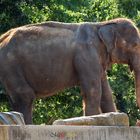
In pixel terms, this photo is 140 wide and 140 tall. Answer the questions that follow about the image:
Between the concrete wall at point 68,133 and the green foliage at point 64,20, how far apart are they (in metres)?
8.26

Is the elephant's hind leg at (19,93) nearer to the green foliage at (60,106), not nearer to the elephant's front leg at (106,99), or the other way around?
the elephant's front leg at (106,99)

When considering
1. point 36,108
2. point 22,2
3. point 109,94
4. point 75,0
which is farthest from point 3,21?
point 109,94

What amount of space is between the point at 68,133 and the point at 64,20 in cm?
1039

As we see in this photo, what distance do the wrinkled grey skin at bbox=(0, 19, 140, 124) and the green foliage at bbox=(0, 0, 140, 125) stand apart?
4.68 metres

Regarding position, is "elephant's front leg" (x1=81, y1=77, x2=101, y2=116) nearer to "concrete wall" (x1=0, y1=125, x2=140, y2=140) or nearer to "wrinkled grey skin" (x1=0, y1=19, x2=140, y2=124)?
"wrinkled grey skin" (x1=0, y1=19, x2=140, y2=124)

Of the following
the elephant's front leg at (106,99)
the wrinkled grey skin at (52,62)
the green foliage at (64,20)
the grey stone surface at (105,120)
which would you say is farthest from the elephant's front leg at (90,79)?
the green foliage at (64,20)

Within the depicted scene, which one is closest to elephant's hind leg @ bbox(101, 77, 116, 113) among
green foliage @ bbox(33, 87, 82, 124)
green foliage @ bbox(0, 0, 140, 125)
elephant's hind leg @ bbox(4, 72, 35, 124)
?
elephant's hind leg @ bbox(4, 72, 35, 124)

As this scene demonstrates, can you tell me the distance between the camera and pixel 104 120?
7344 mm

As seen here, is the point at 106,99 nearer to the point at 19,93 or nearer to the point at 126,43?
the point at 126,43

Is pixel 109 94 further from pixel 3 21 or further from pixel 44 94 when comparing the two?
pixel 3 21

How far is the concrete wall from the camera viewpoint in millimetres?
6352

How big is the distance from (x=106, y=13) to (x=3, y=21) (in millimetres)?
4517

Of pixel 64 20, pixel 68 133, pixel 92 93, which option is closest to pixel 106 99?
pixel 92 93

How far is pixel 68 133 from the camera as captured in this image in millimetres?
6676
